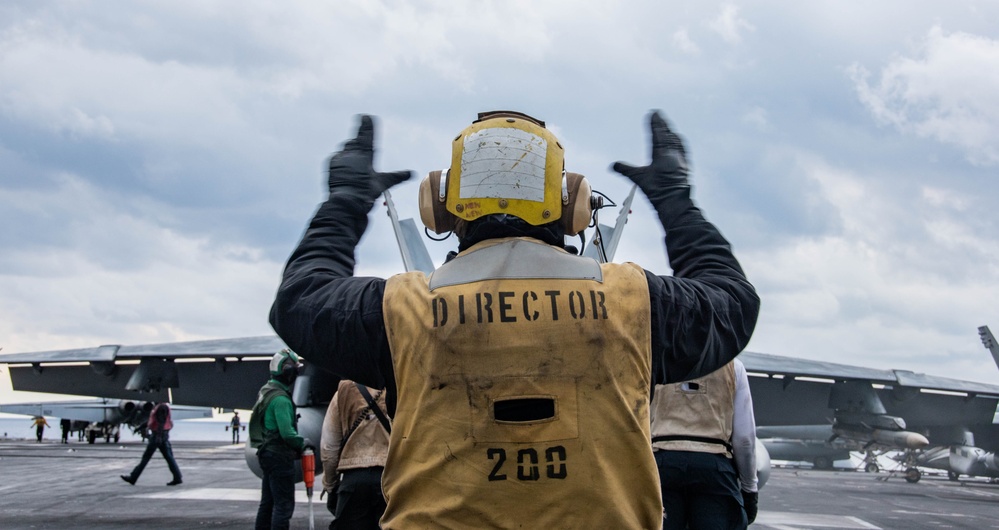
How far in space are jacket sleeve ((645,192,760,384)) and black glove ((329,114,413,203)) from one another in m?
0.72

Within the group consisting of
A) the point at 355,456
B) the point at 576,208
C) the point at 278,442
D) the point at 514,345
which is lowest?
the point at 278,442

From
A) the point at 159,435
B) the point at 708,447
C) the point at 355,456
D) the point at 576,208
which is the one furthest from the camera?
the point at 159,435

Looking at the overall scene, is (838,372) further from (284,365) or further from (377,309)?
(377,309)

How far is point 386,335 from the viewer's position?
159 centimetres

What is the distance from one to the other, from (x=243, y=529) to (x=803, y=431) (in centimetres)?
2655

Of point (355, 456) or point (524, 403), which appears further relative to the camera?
point (355, 456)

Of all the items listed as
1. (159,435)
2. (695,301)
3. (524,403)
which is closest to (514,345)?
(524,403)

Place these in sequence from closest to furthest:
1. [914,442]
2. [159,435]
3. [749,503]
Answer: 1. [749,503]
2. [159,435]
3. [914,442]

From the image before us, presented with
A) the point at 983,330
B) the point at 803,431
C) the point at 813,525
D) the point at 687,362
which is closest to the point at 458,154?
the point at 687,362

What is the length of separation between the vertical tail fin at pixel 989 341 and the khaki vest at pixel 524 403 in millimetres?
21388

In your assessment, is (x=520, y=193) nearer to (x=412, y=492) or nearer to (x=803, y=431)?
(x=412, y=492)

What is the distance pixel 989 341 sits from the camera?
64.8 ft

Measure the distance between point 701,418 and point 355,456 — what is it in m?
2.18

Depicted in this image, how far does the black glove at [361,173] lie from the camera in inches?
73.0
